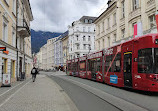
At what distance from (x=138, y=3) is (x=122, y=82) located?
521 inches

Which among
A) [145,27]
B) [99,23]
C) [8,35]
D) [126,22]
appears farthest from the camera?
[99,23]

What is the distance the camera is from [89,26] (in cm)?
7156

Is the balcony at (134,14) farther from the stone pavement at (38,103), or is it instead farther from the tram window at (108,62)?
the stone pavement at (38,103)

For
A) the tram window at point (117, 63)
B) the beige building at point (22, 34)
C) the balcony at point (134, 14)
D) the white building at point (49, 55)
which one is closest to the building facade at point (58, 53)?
the white building at point (49, 55)

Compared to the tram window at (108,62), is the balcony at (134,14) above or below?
above

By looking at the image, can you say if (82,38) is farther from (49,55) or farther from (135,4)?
(49,55)

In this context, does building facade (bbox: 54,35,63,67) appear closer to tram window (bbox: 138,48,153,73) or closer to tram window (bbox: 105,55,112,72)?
tram window (bbox: 105,55,112,72)

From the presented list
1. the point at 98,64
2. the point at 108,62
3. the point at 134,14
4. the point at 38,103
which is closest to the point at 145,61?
the point at 108,62

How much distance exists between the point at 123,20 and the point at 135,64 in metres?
16.1

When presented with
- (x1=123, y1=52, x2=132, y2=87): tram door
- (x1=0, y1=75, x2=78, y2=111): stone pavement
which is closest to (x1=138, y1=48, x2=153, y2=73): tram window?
(x1=123, y1=52, x2=132, y2=87): tram door

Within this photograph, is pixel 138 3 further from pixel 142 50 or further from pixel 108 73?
pixel 142 50

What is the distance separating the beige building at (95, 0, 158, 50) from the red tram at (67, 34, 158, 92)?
6.67m

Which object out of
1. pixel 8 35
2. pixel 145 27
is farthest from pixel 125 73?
pixel 8 35

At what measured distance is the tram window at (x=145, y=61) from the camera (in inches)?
376
